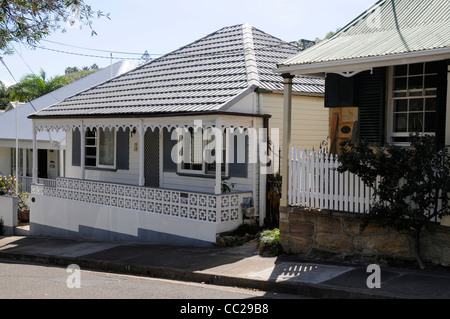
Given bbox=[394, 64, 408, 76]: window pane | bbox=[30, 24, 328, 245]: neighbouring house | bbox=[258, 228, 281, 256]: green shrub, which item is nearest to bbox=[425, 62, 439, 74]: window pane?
bbox=[394, 64, 408, 76]: window pane

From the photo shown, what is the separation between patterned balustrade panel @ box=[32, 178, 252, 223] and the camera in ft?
40.7

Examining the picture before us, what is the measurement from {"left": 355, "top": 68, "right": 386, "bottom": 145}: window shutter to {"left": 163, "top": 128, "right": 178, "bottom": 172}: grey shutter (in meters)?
5.66

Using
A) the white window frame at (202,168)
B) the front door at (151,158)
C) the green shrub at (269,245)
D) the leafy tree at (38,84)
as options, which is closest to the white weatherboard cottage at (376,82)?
the green shrub at (269,245)

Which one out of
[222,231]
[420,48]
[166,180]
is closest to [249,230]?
[222,231]

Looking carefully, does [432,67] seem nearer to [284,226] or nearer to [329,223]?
[329,223]

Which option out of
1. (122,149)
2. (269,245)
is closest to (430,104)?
(269,245)

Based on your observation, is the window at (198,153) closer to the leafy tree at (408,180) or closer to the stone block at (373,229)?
the stone block at (373,229)

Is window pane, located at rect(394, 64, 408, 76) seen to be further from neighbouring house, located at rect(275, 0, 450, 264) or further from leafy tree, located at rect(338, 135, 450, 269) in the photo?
leafy tree, located at rect(338, 135, 450, 269)

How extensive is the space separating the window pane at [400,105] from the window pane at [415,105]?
11cm

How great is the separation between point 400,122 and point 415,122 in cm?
35

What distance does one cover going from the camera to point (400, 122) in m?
11.0

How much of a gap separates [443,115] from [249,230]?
5014 millimetres

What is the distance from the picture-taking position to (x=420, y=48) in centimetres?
872
